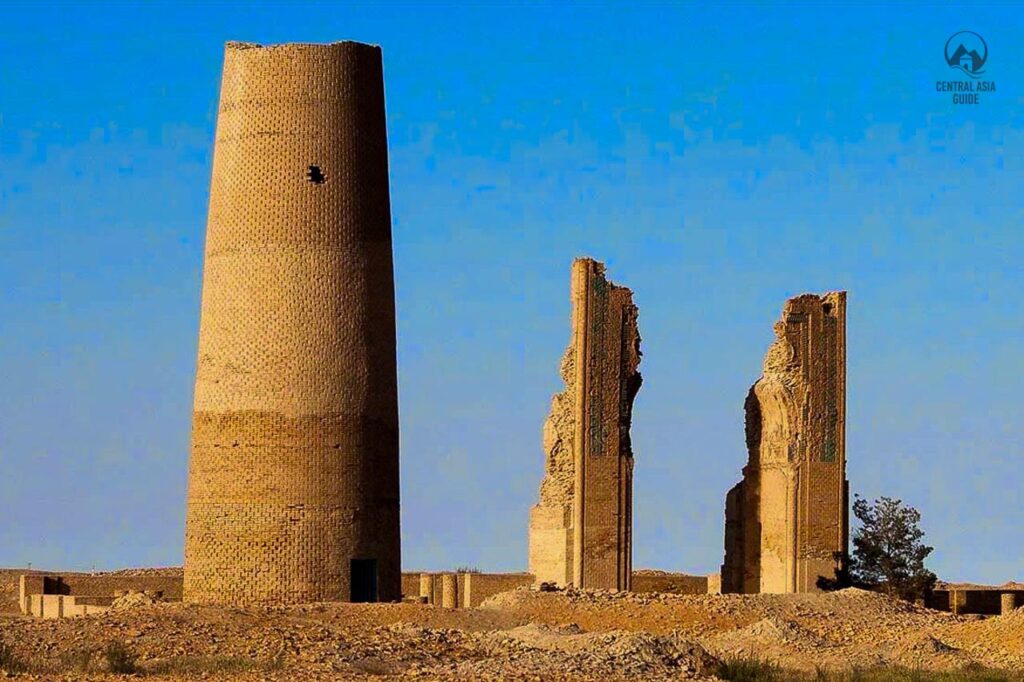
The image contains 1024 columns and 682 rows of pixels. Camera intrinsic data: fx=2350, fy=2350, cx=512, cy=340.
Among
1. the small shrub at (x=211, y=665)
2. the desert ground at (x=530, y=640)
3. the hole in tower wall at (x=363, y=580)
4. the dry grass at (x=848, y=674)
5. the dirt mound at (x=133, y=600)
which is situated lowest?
the dry grass at (x=848, y=674)

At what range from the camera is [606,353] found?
33875mm

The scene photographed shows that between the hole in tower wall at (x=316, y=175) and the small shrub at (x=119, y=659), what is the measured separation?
862cm

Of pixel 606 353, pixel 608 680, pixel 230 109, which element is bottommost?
pixel 608 680

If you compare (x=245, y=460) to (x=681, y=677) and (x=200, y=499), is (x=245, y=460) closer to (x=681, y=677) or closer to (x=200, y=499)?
(x=200, y=499)

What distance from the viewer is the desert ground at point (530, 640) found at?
69.9ft

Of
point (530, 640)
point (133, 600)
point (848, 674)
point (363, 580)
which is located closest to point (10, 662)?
point (530, 640)

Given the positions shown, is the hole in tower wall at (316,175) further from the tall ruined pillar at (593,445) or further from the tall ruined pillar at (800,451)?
the tall ruined pillar at (800,451)

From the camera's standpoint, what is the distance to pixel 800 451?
Answer: 34.8 metres

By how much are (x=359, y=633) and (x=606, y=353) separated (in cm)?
1032

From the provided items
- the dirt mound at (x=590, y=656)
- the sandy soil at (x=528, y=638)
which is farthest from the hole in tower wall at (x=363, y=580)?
the dirt mound at (x=590, y=656)

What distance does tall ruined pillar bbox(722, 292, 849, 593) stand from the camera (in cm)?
3478

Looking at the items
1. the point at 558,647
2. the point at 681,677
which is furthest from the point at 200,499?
the point at 681,677

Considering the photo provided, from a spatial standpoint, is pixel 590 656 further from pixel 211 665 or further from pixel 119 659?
pixel 119 659

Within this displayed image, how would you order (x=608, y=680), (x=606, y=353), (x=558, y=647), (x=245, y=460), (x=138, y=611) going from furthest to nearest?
(x=606, y=353)
(x=245, y=460)
(x=138, y=611)
(x=558, y=647)
(x=608, y=680)
